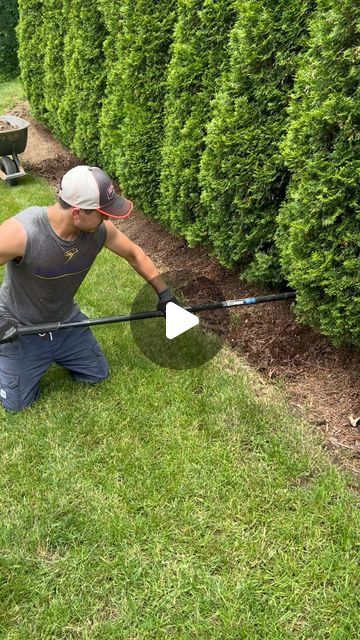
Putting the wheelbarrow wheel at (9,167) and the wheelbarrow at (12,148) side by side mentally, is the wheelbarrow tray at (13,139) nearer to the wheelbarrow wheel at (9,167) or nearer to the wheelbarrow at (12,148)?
the wheelbarrow at (12,148)

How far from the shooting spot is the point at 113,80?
213 inches

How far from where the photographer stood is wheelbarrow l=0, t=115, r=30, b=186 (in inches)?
273

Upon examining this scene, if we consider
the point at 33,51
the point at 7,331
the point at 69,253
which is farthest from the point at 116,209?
the point at 33,51

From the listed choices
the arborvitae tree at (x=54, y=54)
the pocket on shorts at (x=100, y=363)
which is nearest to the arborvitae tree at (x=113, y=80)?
the arborvitae tree at (x=54, y=54)

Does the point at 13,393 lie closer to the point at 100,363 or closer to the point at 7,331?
the point at 7,331

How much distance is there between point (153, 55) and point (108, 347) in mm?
2601

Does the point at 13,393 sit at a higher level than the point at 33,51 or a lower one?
lower

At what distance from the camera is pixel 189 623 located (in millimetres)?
2170

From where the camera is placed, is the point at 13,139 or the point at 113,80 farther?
the point at 13,139

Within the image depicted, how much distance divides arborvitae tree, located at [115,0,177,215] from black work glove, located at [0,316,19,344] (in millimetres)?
2449

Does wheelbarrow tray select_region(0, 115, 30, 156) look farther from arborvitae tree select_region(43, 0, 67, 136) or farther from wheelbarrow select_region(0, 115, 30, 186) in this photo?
arborvitae tree select_region(43, 0, 67, 136)

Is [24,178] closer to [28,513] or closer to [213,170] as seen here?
[213,170]

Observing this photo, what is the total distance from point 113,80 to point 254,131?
2.63m

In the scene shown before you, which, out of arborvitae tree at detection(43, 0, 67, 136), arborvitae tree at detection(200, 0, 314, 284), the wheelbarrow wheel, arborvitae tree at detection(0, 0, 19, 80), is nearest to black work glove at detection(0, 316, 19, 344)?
arborvitae tree at detection(200, 0, 314, 284)
